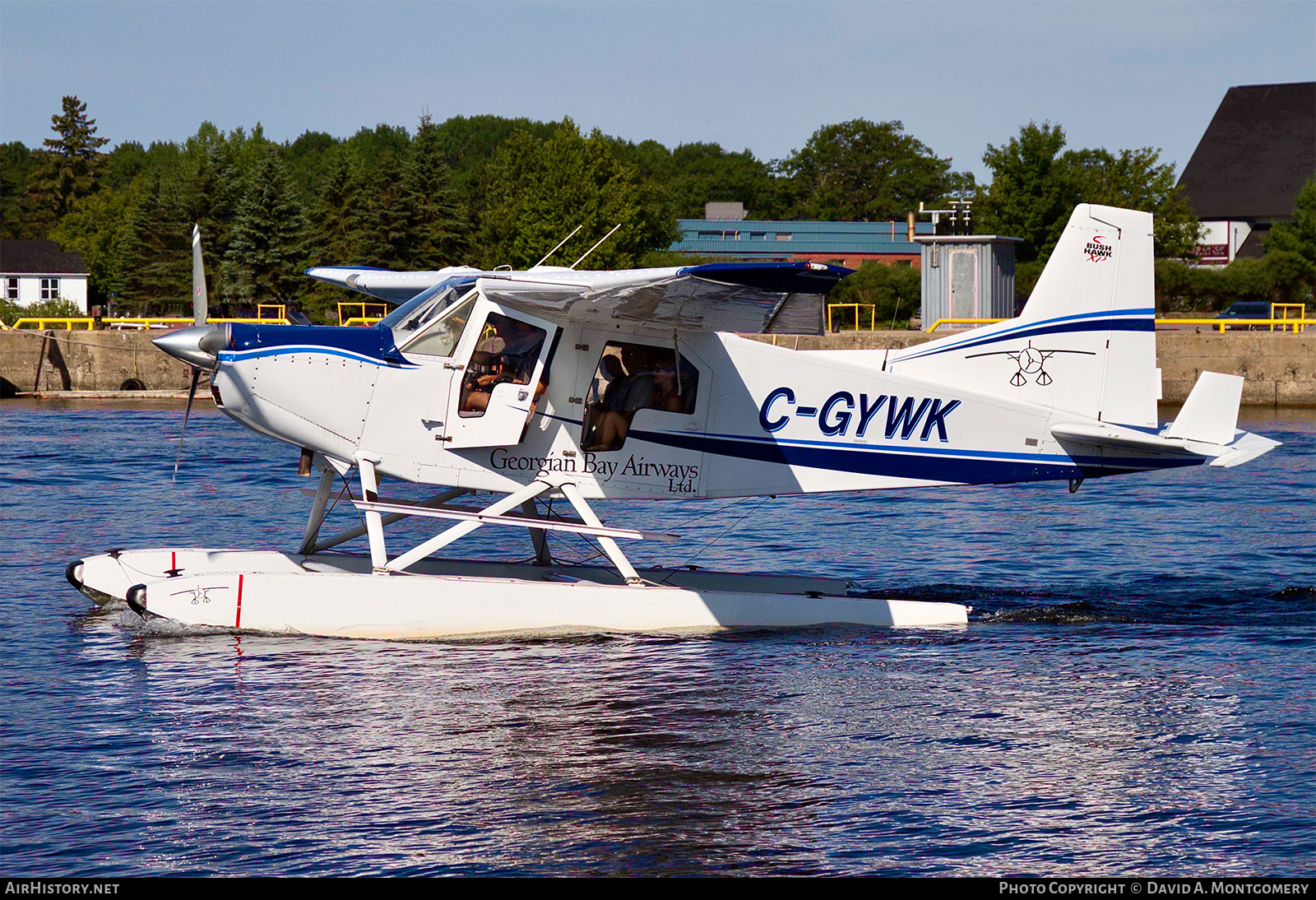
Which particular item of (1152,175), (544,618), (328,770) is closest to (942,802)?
(328,770)

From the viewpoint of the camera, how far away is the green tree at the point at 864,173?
393 feet

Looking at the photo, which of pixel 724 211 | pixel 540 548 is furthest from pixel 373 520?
pixel 724 211

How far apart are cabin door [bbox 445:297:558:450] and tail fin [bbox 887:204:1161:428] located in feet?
10.4

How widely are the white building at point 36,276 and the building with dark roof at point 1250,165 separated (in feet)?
212

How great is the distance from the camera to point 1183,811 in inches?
275

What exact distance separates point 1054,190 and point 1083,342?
146 ft

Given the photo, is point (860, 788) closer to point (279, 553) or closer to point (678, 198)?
point (279, 553)

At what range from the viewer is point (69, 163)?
106 metres

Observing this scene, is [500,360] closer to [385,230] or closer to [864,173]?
[385,230]

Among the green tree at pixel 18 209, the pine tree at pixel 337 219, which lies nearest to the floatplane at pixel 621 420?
the pine tree at pixel 337 219

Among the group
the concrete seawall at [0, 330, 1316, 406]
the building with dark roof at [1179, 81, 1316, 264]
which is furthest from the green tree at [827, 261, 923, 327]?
the building with dark roof at [1179, 81, 1316, 264]

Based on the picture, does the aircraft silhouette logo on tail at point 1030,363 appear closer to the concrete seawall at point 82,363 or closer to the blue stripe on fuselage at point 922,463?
the blue stripe on fuselage at point 922,463

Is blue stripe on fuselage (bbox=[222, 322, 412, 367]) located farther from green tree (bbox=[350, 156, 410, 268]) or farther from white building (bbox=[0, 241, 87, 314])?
white building (bbox=[0, 241, 87, 314])

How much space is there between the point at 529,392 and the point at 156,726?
386 centimetres
